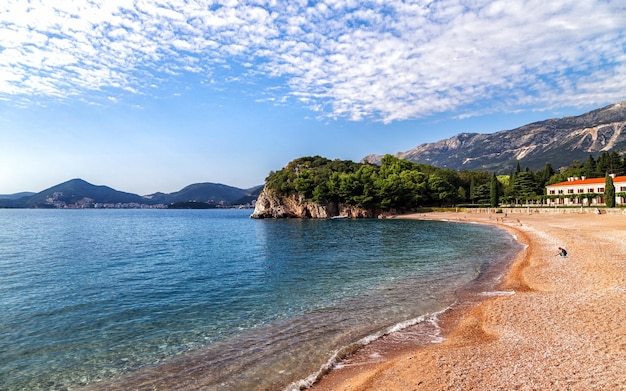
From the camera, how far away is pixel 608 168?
104 metres

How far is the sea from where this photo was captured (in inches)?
405

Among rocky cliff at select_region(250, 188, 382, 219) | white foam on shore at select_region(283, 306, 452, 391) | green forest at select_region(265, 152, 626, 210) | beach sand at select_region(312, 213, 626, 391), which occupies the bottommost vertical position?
white foam on shore at select_region(283, 306, 452, 391)

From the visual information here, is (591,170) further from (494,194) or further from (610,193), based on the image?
(610,193)

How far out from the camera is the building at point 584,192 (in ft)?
245

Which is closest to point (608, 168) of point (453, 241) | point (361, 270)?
point (453, 241)

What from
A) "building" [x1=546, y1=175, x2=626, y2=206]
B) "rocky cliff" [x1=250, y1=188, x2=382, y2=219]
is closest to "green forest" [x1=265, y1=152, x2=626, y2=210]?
"rocky cliff" [x1=250, y1=188, x2=382, y2=219]

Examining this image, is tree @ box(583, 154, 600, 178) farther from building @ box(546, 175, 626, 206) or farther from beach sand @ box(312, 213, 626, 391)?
beach sand @ box(312, 213, 626, 391)

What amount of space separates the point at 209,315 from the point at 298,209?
100698mm

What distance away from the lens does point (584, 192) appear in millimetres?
82750

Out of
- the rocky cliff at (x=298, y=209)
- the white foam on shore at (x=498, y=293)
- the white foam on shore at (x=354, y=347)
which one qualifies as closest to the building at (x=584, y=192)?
the rocky cliff at (x=298, y=209)

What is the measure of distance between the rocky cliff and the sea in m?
77.7

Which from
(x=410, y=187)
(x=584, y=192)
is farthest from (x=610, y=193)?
(x=410, y=187)

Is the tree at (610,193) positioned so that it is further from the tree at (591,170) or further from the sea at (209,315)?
the sea at (209,315)

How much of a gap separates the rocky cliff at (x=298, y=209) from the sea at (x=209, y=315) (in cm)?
7775
